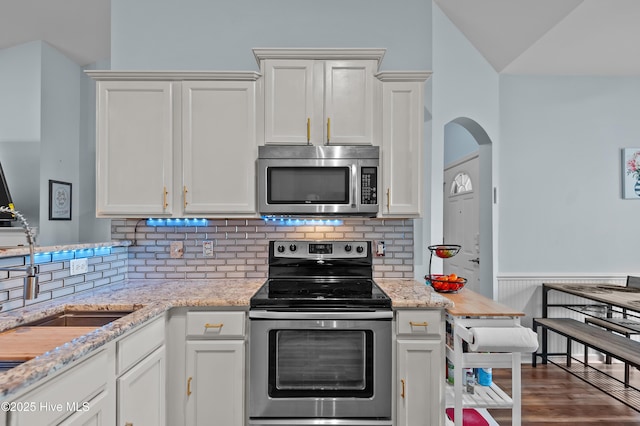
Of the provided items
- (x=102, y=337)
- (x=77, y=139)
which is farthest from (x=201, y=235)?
(x=77, y=139)

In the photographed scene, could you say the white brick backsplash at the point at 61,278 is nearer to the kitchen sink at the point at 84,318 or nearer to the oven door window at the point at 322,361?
the kitchen sink at the point at 84,318

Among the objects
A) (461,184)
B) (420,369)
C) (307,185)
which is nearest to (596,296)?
(461,184)

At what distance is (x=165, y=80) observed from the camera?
2.30 meters

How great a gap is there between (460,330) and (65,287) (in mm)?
2304

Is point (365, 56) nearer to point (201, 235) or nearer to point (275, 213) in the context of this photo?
point (275, 213)

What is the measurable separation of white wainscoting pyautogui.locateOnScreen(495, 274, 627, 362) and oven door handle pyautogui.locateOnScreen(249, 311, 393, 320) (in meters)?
2.13

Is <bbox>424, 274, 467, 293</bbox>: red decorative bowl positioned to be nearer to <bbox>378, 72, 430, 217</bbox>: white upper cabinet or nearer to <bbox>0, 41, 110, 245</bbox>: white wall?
<bbox>378, 72, 430, 217</bbox>: white upper cabinet

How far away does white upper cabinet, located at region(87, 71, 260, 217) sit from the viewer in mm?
2291

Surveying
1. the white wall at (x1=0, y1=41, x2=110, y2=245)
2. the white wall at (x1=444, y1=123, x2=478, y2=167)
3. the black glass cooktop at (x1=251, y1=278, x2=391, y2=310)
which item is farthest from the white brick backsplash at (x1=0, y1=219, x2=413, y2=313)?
the white wall at (x1=444, y1=123, x2=478, y2=167)

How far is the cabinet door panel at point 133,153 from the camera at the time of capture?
7.52ft

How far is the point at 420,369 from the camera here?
197 cm

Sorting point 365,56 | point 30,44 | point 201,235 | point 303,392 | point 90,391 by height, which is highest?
point 30,44

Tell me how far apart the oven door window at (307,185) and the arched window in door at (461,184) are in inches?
95.3

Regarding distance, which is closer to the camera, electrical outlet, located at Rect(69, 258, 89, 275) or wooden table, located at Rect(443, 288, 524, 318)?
wooden table, located at Rect(443, 288, 524, 318)
